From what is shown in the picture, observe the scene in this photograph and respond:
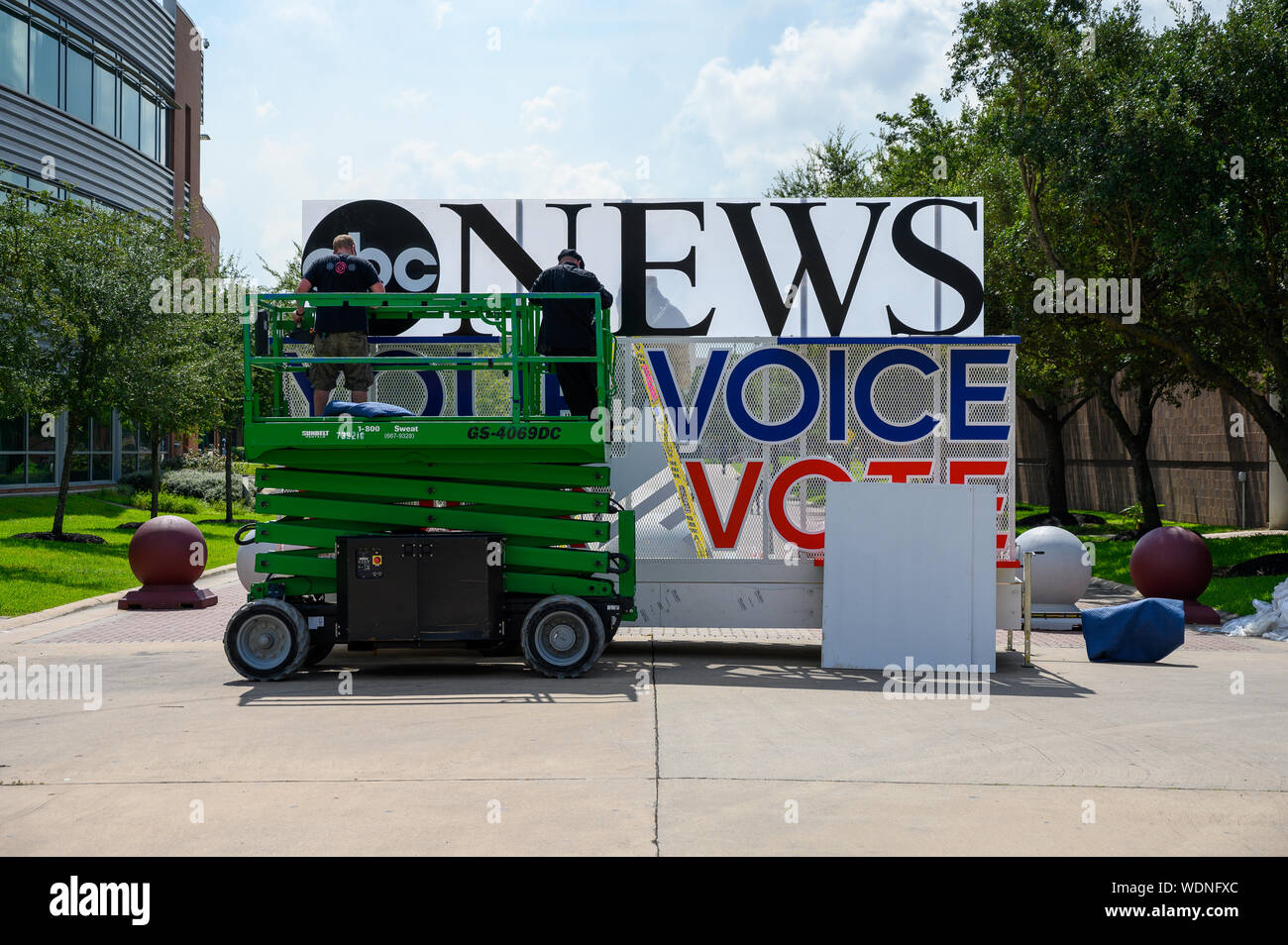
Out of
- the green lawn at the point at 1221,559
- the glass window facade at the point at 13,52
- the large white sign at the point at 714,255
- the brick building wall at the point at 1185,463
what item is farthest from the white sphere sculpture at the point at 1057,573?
the glass window facade at the point at 13,52

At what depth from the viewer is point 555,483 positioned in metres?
11.0

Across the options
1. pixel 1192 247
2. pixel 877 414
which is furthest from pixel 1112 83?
pixel 877 414

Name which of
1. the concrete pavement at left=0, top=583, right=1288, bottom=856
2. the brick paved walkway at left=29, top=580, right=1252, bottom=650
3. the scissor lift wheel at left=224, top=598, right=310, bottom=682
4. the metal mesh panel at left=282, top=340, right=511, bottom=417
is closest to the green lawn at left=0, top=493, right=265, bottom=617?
the brick paved walkway at left=29, top=580, right=1252, bottom=650

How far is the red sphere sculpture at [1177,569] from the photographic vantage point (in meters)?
15.8

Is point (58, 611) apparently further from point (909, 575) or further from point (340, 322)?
point (909, 575)

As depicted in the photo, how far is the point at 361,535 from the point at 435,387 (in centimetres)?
268

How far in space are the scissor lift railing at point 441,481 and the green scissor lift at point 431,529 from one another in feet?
0.04

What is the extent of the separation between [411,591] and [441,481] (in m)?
1.05

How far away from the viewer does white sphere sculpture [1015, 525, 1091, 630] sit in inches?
597

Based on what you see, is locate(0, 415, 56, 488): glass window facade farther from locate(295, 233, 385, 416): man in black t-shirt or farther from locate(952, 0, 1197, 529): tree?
locate(952, 0, 1197, 529): tree

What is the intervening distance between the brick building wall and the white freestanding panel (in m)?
19.0

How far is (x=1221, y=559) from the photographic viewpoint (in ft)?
70.0

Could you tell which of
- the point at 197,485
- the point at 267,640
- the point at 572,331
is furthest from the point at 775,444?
the point at 197,485
